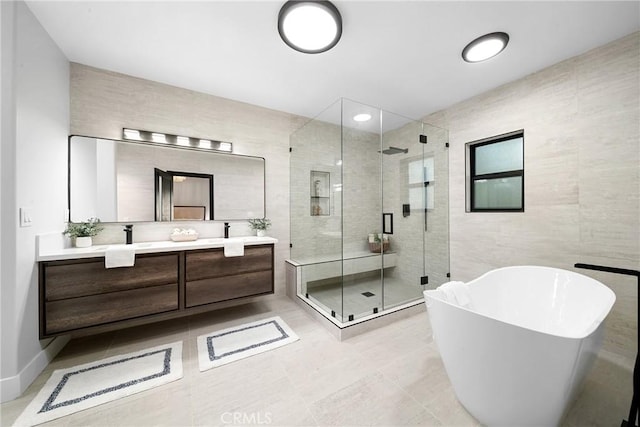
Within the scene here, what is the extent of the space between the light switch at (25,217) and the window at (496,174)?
4025 millimetres

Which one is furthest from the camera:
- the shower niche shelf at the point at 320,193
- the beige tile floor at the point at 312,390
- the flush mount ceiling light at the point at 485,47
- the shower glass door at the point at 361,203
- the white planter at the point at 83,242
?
the shower niche shelf at the point at 320,193

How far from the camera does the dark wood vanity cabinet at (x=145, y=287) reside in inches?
65.2

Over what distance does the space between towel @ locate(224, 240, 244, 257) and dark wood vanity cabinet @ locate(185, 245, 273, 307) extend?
69 mm

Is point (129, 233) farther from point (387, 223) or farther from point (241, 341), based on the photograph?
point (387, 223)

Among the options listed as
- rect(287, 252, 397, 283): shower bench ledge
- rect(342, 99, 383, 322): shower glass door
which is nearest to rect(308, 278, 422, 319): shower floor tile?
rect(342, 99, 383, 322): shower glass door

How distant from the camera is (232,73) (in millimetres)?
2268

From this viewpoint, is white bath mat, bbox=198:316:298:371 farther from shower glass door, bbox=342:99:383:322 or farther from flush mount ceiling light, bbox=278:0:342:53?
flush mount ceiling light, bbox=278:0:342:53

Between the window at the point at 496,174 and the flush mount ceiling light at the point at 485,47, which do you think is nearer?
the flush mount ceiling light at the point at 485,47

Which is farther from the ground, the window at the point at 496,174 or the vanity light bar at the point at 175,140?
the vanity light bar at the point at 175,140

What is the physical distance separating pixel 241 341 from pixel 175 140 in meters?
2.19

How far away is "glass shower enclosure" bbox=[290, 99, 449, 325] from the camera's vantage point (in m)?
2.62

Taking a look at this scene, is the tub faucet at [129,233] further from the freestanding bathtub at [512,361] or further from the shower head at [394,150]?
the shower head at [394,150]

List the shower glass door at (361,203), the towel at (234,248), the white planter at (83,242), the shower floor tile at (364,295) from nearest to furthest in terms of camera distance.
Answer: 1. the white planter at (83,242)
2. the towel at (234,248)
3. the shower floor tile at (364,295)
4. the shower glass door at (361,203)

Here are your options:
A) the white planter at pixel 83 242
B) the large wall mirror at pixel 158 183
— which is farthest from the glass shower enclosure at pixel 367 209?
the white planter at pixel 83 242
